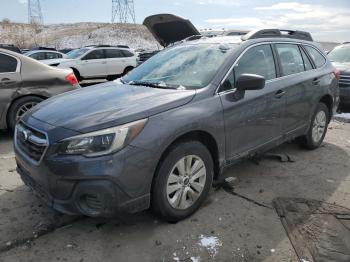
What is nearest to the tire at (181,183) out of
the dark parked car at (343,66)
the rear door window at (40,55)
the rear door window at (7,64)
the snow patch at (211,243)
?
the snow patch at (211,243)

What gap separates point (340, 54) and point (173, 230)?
9.15 meters

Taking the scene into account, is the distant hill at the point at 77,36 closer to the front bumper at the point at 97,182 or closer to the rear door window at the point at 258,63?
the rear door window at the point at 258,63

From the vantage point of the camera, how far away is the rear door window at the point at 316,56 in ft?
17.9

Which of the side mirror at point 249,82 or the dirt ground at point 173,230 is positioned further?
the side mirror at point 249,82

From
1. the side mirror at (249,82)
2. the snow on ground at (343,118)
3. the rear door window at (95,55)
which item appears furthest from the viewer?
the rear door window at (95,55)

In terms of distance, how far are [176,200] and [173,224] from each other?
0.25 m

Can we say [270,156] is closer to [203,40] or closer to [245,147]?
[245,147]

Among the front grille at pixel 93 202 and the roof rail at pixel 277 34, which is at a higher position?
the roof rail at pixel 277 34

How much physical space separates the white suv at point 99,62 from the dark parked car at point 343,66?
9.03 m

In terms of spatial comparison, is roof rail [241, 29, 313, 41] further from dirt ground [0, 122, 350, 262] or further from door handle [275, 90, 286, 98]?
dirt ground [0, 122, 350, 262]

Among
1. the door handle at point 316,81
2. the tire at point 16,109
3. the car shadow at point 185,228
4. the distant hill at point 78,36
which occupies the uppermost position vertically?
the door handle at point 316,81

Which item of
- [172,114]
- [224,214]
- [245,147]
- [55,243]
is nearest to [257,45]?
[245,147]

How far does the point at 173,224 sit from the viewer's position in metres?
3.49

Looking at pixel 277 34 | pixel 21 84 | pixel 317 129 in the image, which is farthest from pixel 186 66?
pixel 21 84
